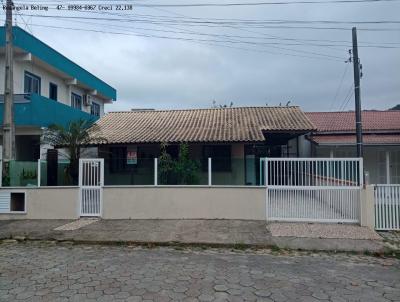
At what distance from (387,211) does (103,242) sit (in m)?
7.55

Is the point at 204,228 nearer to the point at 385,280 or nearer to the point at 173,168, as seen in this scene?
the point at 173,168

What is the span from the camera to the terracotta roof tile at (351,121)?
19.4 metres

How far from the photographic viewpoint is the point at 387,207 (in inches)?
391

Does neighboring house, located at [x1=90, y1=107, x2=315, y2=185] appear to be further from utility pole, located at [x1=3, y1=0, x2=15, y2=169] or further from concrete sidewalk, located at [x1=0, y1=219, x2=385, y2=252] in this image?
utility pole, located at [x1=3, y1=0, x2=15, y2=169]

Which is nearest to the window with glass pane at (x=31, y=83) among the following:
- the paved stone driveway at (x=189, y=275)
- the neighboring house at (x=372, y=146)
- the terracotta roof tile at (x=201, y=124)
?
the terracotta roof tile at (x=201, y=124)

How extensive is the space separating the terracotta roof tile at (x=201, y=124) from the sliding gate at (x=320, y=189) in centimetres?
353

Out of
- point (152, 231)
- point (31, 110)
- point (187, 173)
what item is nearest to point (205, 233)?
point (152, 231)

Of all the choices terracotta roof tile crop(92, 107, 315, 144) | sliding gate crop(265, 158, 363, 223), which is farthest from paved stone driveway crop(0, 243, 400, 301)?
terracotta roof tile crop(92, 107, 315, 144)

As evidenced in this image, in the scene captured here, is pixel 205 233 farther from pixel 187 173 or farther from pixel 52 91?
pixel 52 91

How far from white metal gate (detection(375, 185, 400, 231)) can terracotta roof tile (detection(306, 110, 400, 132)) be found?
8968 millimetres

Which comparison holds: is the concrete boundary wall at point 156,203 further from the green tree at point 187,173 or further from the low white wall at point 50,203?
the green tree at point 187,173

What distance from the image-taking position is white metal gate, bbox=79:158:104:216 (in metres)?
11.6

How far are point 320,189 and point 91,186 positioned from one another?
701 cm

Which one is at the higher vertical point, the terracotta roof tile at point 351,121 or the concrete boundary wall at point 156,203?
the terracotta roof tile at point 351,121
